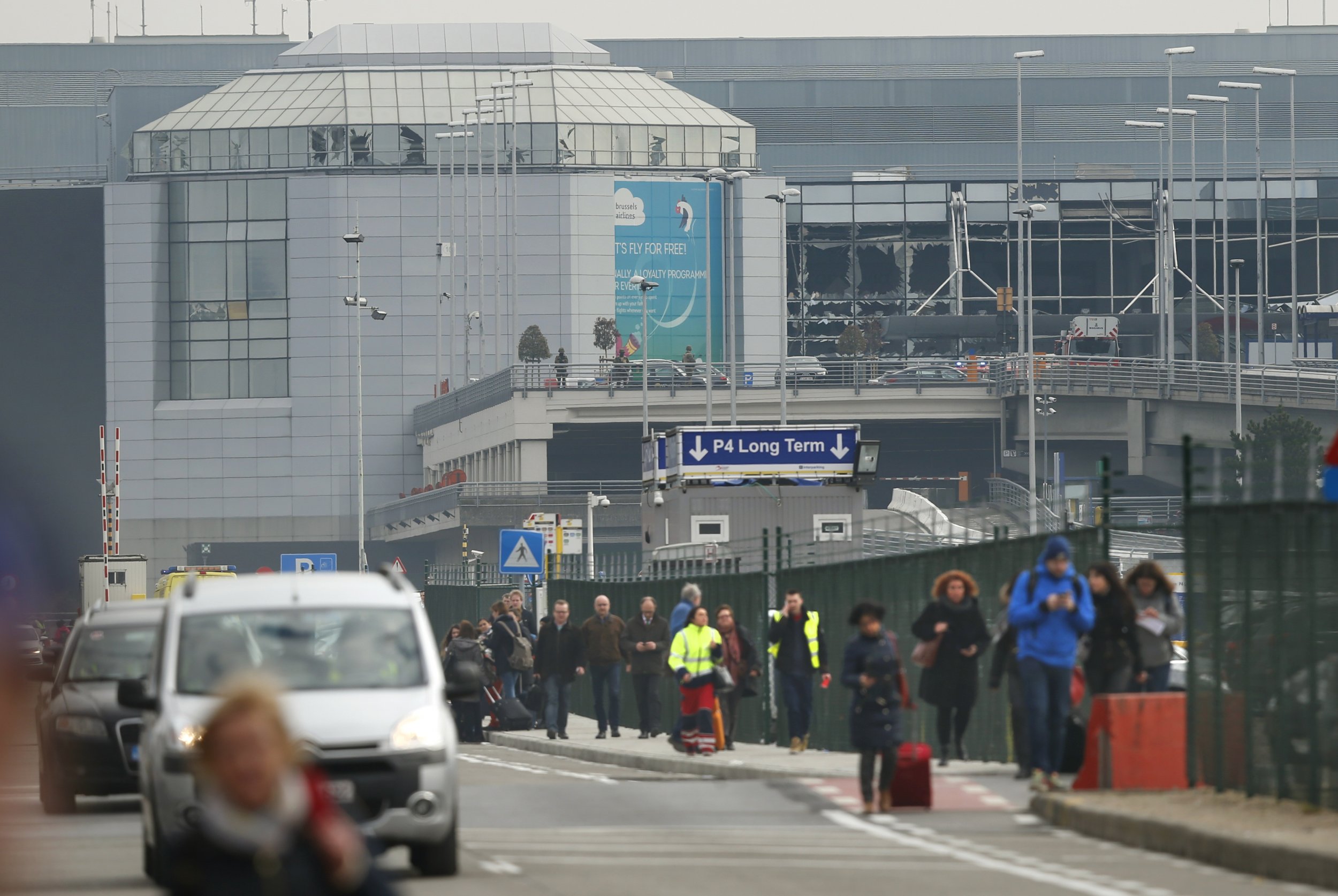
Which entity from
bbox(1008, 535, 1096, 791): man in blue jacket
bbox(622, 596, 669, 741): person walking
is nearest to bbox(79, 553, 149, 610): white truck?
bbox(622, 596, 669, 741): person walking

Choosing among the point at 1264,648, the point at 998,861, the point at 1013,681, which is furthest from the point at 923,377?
the point at 998,861

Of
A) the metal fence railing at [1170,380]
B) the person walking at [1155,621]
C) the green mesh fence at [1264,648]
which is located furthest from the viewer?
the metal fence railing at [1170,380]

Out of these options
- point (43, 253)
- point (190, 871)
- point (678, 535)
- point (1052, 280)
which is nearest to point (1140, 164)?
point (1052, 280)

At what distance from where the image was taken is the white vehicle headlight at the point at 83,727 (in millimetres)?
18203

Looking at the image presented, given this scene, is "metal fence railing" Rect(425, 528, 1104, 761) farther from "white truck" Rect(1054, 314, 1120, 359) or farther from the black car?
"white truck" Rect(1054, 314, 1120, 359)

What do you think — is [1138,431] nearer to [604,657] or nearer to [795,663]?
[604,657]

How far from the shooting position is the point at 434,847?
42.0 feet

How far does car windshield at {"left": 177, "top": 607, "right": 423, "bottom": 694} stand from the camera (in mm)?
13250

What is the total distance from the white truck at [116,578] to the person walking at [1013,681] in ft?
143

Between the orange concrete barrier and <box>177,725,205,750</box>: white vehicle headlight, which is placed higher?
<box>177,725,205,750</box>: white vehicle headlight

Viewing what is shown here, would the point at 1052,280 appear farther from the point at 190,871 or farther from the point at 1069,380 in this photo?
the point at 190,871

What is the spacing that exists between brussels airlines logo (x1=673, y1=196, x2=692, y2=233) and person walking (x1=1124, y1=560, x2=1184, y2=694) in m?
89.2

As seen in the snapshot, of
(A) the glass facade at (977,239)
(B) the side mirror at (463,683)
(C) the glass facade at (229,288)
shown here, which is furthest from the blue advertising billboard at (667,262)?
(B) the side mirror at (463,683)

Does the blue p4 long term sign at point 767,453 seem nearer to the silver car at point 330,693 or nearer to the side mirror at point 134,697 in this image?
the silver car at point 330,693
